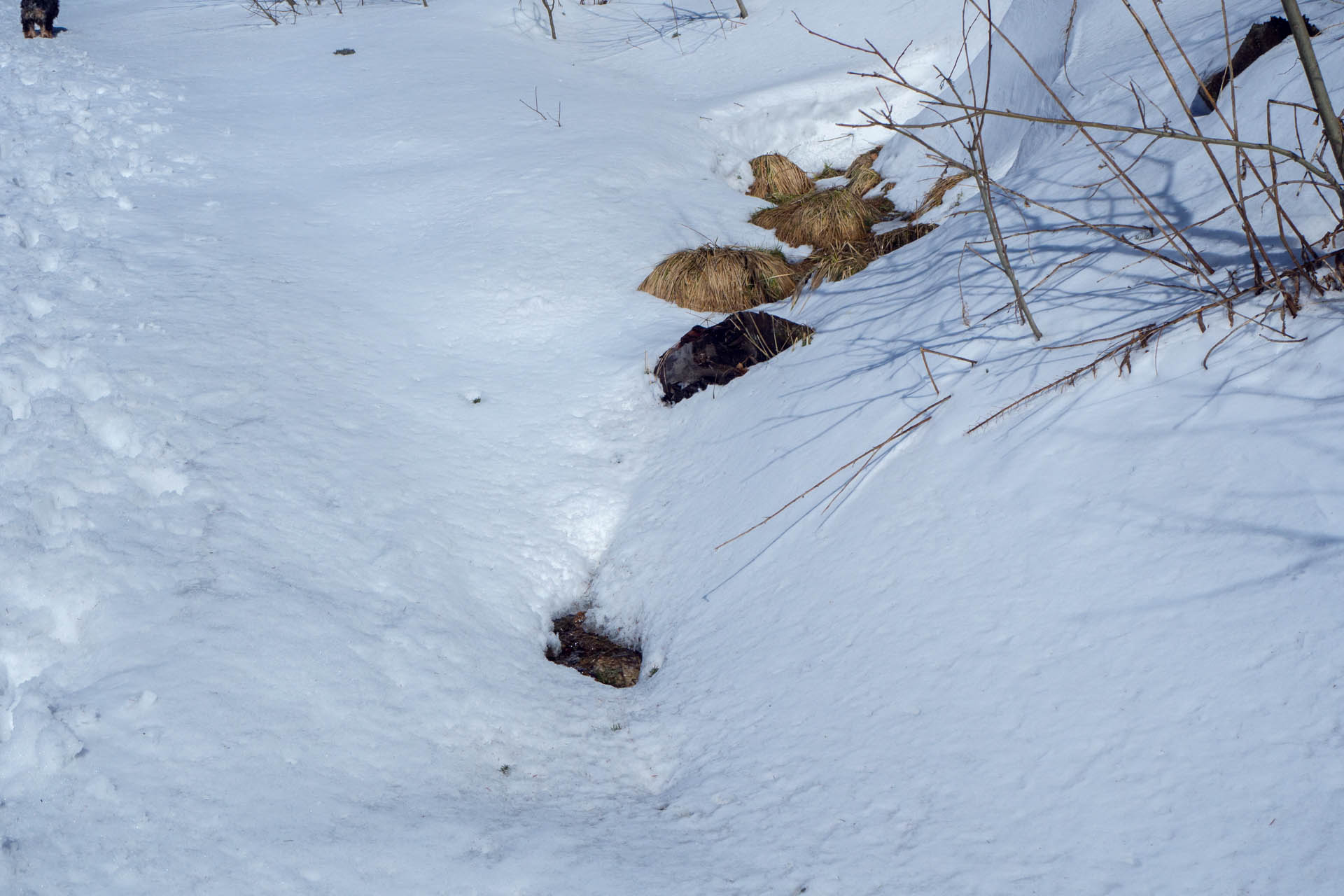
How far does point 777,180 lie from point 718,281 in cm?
210

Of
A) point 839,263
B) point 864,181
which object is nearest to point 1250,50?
point 839,263

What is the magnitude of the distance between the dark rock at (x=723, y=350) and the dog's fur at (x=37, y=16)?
25.7 ft

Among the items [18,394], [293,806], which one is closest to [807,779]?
[293,806]

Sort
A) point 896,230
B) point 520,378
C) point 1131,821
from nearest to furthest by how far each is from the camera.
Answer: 1. point 1131,821
2. point 520,378
3. point 896,230

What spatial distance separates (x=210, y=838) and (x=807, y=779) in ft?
4.58

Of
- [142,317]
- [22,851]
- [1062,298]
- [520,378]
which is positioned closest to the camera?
[22,851]

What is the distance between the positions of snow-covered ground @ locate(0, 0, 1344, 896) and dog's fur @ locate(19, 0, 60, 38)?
4.07 m

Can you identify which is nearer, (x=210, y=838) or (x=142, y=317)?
(x=210, y=838)

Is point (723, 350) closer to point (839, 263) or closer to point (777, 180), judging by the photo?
point (839, 263)

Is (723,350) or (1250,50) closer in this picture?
(1250,50)

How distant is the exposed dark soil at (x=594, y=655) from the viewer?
3160mm

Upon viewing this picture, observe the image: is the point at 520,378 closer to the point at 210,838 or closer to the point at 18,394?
the point at 18,394

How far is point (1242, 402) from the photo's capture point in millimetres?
2033

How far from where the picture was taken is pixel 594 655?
3.32m
